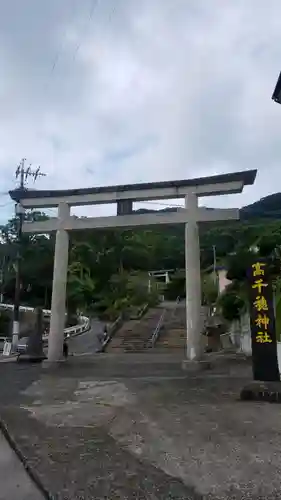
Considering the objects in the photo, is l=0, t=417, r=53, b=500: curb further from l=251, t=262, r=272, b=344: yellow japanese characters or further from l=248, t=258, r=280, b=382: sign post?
l=251, t=262, r=272, b=344: yellow japanese characters

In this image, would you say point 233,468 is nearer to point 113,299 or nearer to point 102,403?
point 102,403

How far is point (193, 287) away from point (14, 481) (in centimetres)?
1098

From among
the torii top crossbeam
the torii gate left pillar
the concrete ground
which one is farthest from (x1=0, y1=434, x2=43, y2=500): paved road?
the torii top crossbeam

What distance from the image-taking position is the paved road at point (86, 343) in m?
24.8

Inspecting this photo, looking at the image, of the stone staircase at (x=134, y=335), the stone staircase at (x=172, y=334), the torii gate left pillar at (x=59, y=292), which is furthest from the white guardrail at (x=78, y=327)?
the torii gate left pillar at (x=59, y=292)

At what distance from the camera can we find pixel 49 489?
3.70m

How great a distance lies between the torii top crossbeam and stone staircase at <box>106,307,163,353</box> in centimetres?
1106

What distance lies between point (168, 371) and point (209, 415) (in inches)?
282

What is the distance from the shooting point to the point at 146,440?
5355 mm

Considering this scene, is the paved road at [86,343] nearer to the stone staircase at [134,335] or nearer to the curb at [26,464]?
the stone staircase at [134,335]

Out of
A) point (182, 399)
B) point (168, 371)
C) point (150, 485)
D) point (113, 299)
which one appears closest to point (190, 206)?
point (168, 371)

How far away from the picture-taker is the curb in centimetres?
364

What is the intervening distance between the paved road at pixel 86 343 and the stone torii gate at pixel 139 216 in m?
8.90

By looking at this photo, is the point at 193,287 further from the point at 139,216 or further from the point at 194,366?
the point at 139,216
